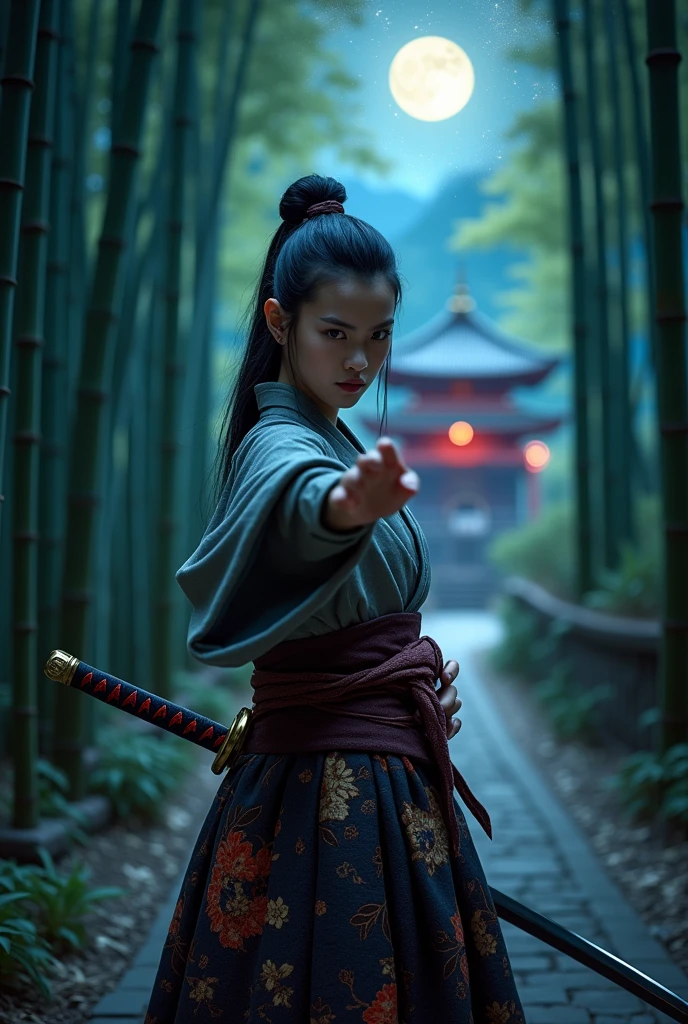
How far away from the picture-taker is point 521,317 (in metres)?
16.8

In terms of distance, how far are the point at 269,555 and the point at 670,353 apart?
199cm

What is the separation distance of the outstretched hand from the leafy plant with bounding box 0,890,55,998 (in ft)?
4.69

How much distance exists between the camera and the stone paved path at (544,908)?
7.16ft

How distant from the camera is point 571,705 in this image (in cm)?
530

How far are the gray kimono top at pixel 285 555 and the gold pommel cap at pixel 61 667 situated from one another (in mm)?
197

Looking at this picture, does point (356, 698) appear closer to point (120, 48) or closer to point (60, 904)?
point (60, 904)

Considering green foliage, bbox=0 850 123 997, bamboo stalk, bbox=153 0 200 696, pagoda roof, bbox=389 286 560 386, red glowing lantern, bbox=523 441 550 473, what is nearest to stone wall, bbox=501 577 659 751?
bamboo stalk, bbox=153 0 200 696

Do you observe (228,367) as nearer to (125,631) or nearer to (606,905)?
(606,905)

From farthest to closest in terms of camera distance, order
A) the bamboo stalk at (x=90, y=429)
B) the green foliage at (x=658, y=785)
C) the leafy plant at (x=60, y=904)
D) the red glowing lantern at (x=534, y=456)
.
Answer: the red glowing lantern at (x=534, y=456) → the green foliage at (x=658, y=785) → the bamboo stalk at (x=90, y=429) → the leafy plant at (x=60, y=904)

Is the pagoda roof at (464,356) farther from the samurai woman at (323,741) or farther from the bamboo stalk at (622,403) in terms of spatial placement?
the samurai woman at (323,741)

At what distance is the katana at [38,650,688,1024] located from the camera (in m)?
1.39

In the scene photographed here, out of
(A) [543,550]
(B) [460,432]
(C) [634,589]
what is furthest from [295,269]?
(B) [460,432]

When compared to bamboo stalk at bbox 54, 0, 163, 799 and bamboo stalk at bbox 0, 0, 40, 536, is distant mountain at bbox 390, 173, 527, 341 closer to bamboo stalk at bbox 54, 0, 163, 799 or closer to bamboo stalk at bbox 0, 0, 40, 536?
bamboo stalk at bbox 54, 0, 163, 799

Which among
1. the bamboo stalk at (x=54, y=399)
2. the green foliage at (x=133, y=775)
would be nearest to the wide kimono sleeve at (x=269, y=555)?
the bamboo stalk at (x=54, y=399)
